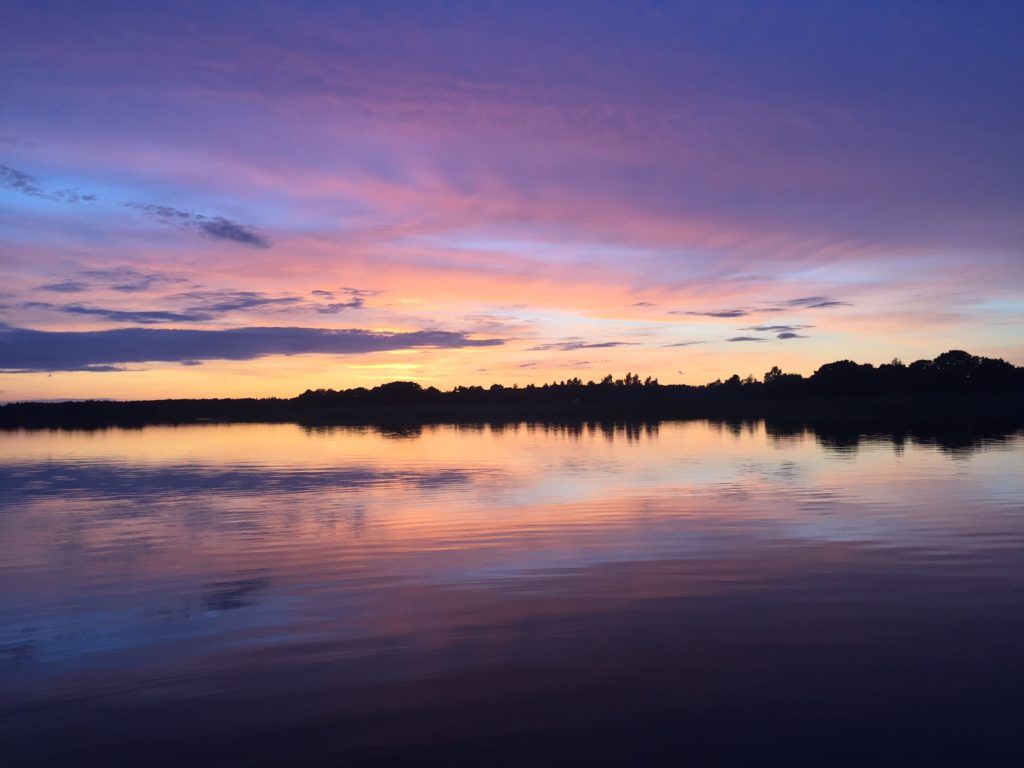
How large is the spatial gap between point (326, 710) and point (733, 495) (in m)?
18.1

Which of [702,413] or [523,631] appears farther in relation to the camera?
[702,413]

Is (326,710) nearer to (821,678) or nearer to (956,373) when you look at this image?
(821,678)

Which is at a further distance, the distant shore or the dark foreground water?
the distant shore

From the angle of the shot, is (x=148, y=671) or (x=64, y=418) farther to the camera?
(x=64, y=418)

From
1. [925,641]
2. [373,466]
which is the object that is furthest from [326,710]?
[373,466]

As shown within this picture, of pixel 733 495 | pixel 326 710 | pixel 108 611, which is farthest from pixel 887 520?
pixel 108 611

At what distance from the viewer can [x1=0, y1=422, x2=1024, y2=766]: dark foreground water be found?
7.32 meters

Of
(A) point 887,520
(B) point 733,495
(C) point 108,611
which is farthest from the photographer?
(B) point 733,495

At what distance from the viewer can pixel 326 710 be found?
7.96m

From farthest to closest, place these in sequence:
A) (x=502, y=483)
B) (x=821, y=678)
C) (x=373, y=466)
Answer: (x=373, y=466) → (x=502, y=483) → (x=821, y=678)

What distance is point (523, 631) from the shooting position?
1043cm

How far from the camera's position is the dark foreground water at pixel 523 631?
24.0ft

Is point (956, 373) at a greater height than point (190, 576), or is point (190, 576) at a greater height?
point (956, 373)

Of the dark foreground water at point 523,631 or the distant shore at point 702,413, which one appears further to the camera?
the distant shore at point 702,413
